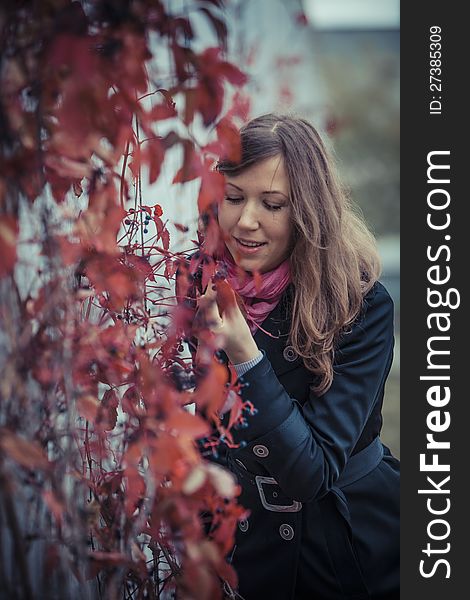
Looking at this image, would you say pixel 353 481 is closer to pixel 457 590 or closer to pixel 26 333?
pixel 457 590

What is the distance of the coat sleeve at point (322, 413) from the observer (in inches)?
49.1

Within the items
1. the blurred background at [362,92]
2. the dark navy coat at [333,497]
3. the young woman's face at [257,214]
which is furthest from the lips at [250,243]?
the blurred background at [362,92]

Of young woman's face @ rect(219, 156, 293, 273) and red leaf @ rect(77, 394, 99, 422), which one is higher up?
young woman's face @ rect(219, 156, 293, 273)

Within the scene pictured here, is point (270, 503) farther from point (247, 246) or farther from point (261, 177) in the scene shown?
point (261, 177)

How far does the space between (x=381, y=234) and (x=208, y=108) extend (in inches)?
219

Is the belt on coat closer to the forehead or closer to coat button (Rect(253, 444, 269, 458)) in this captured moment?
coat button (Rect(253, 444, 269, 458))

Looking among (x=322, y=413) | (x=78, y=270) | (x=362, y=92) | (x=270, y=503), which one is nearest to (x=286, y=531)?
(x=270, y=503)

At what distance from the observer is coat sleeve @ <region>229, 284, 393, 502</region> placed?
4.09ft

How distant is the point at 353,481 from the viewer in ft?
4.89

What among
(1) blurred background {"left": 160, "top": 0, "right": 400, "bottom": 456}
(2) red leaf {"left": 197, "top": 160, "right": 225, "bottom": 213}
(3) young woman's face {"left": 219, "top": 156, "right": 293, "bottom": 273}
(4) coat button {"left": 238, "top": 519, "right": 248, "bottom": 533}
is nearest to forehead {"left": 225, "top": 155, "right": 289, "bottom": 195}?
(3) young woman's face {"left": 219, "top": 156, "right": 293, "bottom": 273}

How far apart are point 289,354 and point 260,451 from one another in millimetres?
231

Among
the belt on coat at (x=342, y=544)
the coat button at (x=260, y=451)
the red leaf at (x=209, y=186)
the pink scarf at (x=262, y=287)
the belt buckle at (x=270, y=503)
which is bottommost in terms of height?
the belt on coat at (x=342, y=544)

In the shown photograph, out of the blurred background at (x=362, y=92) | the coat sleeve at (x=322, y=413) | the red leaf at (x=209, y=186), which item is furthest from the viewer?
the blurred background at (x=362, y=92)

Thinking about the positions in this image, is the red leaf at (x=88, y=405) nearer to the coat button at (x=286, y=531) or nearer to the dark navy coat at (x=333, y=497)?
the dark navy coat at (x=333, y=497)
